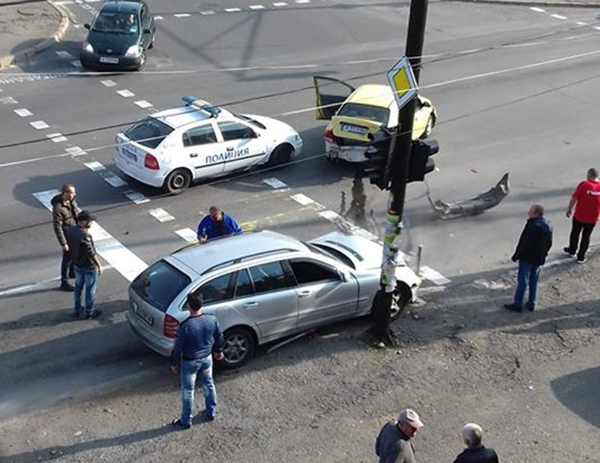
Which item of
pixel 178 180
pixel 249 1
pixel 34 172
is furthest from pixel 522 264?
pixel 249 1

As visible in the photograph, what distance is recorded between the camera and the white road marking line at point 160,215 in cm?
1584

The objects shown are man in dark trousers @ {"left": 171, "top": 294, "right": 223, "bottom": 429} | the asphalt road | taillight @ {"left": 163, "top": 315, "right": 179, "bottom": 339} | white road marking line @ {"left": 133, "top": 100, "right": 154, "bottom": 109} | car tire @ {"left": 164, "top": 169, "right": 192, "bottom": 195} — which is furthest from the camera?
white road marking line @ {"left": 133, "top": 100, "right": 154, "bottom": 109}

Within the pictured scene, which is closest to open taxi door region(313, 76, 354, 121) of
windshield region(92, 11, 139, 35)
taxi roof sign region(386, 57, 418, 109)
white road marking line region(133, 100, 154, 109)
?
white road marking line region(133, 100, 154, 109)

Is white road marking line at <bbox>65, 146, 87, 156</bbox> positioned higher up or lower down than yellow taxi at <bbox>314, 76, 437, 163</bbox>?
lower down

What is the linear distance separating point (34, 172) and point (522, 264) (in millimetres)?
9533

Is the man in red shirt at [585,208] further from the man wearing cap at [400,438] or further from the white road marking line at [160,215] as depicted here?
the man wearing cap at [400,438]

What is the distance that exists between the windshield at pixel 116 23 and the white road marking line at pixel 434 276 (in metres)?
13.1

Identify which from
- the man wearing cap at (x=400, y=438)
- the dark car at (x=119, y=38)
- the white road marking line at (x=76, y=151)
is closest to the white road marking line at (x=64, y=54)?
the dark car at (x=119, y=38)

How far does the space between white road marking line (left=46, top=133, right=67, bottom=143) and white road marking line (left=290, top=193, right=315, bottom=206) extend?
546cm

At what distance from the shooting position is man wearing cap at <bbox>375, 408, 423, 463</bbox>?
8.02 metres

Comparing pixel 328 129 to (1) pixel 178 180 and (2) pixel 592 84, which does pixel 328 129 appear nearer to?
(1) pixel 178 180

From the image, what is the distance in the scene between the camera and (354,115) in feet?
59.6

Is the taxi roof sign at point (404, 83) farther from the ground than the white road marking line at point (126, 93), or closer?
farther from the ground

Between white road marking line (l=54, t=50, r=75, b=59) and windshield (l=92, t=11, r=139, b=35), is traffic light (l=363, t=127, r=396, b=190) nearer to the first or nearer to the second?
windshield (l=92, t=11, r=139, b=35)
